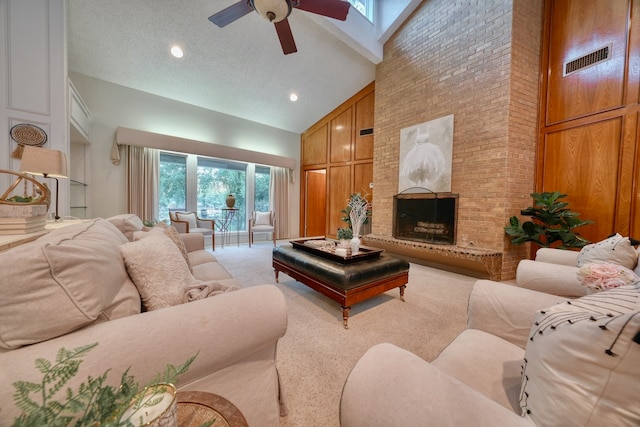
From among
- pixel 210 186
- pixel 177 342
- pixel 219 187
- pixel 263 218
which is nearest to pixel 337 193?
pixel 263 218

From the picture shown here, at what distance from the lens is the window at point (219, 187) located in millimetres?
5273

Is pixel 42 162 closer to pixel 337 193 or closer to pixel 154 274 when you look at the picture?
pixel 154 274

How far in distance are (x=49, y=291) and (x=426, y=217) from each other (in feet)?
13.7

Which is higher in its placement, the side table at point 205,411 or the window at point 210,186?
the window at point 210,186

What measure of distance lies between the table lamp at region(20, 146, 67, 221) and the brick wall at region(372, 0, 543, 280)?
4.59 meters

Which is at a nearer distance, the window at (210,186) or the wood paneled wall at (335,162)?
the window at (210,186)

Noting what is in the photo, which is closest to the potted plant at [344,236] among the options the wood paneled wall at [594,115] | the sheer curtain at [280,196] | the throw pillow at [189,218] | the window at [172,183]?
the wood paneled wall at [594,115]

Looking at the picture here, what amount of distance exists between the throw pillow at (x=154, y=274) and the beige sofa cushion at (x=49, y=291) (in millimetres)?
205

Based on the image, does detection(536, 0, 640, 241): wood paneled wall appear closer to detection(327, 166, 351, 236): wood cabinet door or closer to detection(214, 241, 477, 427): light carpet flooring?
detection(214, 241, 477, 427): light carpet flooring

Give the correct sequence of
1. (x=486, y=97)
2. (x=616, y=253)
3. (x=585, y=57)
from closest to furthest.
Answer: (x=616, y=253)
(x=585, y=57)
(x=486, y=97)

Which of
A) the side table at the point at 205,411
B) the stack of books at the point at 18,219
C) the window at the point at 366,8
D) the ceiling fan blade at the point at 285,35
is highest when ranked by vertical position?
the window at the point at 366,8

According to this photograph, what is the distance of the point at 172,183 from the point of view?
4914 millimetres

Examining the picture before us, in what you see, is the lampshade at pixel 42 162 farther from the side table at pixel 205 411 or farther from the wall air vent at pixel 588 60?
the wall air vent at pixel 588 60

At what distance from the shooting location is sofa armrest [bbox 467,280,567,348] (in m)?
1.06
